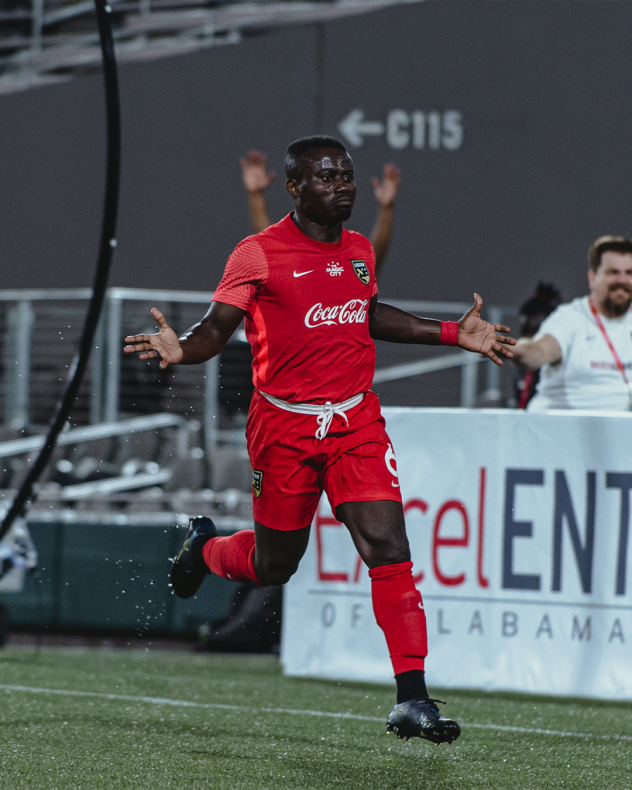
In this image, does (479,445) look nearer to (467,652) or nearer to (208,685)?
(467,652)

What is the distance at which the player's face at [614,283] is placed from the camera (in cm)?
616

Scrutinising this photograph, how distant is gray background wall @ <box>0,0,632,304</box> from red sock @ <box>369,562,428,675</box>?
8783 millimetres

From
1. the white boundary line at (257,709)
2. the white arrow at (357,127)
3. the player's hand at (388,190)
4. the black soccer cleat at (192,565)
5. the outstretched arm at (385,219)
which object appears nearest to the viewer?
the white boundary line at (257,709)

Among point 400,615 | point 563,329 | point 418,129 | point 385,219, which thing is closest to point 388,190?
point 385,219

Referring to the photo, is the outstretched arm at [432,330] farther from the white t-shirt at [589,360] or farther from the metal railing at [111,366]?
the metal railing at [111,366]

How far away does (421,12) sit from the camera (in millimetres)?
12742

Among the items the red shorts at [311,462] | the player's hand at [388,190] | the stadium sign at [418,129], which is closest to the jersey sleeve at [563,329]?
the player's hand at [388,190]

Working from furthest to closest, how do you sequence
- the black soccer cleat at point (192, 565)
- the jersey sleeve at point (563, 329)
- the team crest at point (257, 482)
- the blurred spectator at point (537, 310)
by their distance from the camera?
the blurred spectator at point (537, 310), the jersey sleeve at point (563, 329), the black soccer cleat at point (192, 565), the team crest at point (257, 482)

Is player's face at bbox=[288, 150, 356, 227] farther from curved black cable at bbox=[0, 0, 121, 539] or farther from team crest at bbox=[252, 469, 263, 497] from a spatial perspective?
curved black cable at bbox=[0, 0, 121, 539]

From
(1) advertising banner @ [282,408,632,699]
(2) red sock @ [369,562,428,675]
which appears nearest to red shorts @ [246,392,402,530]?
(2) red sock @ [369,562,428,675]

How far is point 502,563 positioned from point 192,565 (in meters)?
1.56

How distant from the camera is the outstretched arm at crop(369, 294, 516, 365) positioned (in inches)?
167

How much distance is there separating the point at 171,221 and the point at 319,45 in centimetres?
255

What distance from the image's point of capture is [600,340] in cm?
620
